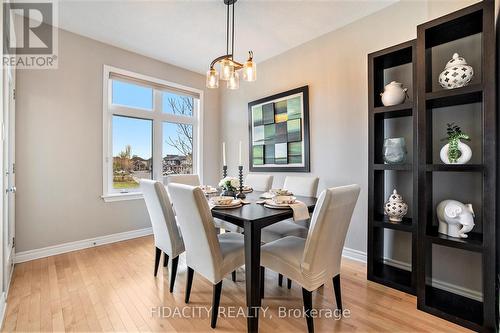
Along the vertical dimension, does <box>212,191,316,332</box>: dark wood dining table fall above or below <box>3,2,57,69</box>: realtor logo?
below

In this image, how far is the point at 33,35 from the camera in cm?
269

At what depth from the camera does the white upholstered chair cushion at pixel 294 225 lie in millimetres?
2203

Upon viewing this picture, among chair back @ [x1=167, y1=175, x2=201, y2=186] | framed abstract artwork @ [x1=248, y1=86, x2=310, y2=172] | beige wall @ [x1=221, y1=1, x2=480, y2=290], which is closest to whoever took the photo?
beige wall @ [x1=221, y1=1, x2=480, y2=290]

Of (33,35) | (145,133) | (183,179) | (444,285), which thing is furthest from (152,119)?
(444,285)

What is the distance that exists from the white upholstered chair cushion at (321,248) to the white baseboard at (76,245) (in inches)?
96.4

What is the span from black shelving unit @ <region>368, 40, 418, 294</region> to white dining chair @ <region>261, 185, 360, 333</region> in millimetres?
→ 725

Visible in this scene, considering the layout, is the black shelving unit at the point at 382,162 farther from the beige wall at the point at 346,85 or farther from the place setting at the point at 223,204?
the place setting at the point at 223,204

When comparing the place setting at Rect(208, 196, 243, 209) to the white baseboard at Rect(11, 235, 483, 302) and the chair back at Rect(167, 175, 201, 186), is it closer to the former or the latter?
the chair back at Rect(167, 175, 201, 186)

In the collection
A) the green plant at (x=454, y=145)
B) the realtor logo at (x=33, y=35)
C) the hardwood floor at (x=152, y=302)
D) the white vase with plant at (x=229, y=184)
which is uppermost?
the realtor logo at (x=33, y=35)

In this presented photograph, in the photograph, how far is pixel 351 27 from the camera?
8.85ft

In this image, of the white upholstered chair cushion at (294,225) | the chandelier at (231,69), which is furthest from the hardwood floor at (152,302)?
the chandelier at (231,69)

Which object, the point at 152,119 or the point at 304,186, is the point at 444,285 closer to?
the point at 304,186

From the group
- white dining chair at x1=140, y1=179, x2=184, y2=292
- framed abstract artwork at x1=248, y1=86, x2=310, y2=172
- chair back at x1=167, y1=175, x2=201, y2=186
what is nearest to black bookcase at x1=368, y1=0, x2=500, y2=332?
framed abstract artwork at x1=248, y1=86, x2=310, y2=172

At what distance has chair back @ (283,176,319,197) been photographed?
8.23ft
